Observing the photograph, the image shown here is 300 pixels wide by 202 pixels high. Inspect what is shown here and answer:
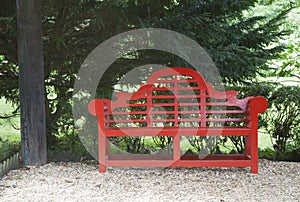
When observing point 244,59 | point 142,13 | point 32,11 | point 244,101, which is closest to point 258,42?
point 244,59

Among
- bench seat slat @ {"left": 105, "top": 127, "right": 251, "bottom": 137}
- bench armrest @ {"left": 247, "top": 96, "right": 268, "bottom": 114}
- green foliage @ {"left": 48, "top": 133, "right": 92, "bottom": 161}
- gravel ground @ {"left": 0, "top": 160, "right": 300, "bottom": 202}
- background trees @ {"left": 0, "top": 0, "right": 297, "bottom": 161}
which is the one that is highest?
background trees @ {"left": 0, "top": 0, "right": 297, "bottom": 161}

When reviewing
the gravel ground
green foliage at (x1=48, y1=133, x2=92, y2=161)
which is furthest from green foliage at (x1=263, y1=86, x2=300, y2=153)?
green foliage at (x1=48, y1=133, x2=92, y2=161)

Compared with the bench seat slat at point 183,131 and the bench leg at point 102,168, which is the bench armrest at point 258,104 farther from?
the bench leg at point 102,168

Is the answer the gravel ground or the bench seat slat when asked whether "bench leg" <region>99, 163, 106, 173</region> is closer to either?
the gravel ground

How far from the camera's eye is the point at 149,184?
421cm

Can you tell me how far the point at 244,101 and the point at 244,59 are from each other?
701mm

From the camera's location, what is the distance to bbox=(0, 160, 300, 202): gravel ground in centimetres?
376

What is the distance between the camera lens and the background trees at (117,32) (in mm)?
5039

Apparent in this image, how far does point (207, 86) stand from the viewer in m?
4.95

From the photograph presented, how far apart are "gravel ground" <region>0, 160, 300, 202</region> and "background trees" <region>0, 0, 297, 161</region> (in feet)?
4.05

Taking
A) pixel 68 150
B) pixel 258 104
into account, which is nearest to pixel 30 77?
pixel 68 150

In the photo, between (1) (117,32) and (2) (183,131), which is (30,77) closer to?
(1) (117,32)

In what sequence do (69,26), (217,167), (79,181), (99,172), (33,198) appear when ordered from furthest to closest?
1. (69,26)
2. (217,167)
3. (99,172)
4. (79,181)
5. (33,198)

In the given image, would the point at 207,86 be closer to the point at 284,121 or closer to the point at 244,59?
the point at 244,59
